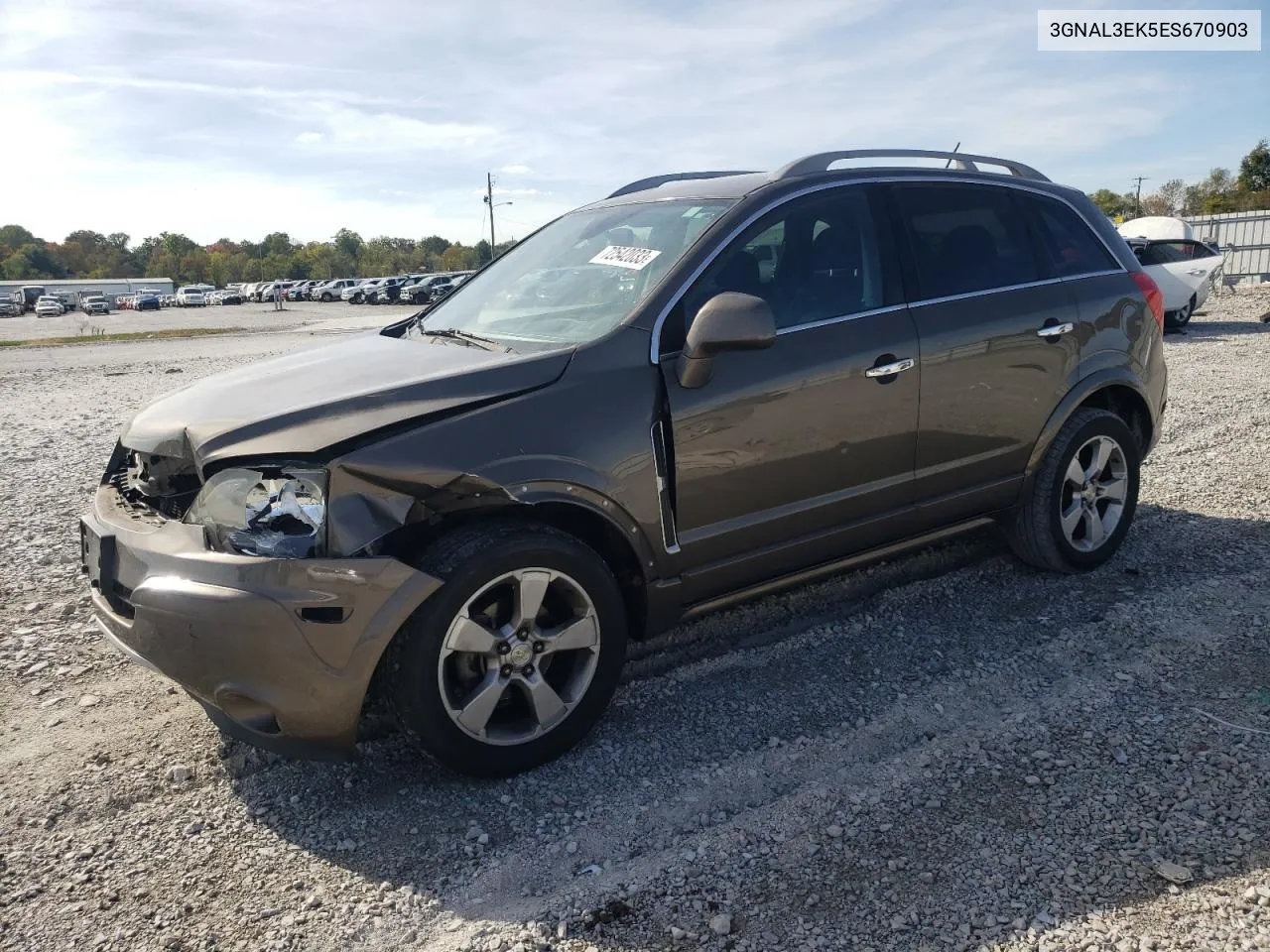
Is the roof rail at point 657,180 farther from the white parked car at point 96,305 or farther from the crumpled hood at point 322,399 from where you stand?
the white parked car at point 96,305

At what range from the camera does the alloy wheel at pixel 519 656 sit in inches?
116

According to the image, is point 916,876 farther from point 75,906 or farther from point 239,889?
point 75,906

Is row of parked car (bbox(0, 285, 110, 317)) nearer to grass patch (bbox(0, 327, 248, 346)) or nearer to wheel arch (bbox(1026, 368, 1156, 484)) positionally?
grass patch (bbox(0, 327, 248, 346))

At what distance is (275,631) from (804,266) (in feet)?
7.66

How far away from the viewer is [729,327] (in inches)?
124

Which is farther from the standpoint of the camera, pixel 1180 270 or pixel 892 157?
pixel 1180 270

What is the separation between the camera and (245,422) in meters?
2.94

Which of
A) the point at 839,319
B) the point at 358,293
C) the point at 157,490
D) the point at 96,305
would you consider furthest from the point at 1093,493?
the point at 96,305

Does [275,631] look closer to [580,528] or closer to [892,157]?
[580,528]

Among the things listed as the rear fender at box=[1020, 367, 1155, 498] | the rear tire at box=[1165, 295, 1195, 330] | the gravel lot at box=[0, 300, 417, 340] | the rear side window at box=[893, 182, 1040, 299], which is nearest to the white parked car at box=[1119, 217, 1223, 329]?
the rear tire at box=[1165, 295, 1195, 330]

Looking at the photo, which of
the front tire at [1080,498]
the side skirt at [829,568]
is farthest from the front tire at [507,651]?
the front tire at [1080,498]

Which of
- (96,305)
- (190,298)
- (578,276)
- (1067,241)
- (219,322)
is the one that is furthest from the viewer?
(190,298)

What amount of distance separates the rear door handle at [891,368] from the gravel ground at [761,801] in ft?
3.73

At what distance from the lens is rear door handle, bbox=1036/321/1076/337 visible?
14.2 ft
